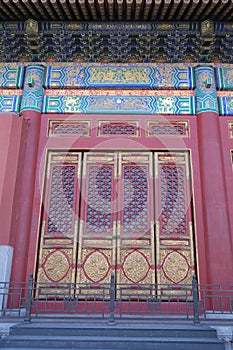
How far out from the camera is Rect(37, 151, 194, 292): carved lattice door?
21.0ft

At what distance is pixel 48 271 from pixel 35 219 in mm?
969

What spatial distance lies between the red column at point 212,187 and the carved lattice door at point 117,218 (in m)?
0.35

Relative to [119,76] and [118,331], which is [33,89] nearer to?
[119,76]

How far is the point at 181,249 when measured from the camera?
6.49 metres

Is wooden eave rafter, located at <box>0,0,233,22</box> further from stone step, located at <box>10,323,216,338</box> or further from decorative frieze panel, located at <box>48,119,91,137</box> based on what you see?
stone step, located at <box>10,323,216,338</box>

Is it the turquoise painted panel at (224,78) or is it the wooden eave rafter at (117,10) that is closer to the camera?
the wooden eave rafter at (117,10)

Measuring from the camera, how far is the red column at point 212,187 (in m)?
6.21

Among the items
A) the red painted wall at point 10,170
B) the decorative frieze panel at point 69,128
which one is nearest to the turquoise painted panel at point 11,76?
the red painted wall at point 10,170

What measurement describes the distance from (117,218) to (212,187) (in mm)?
1840

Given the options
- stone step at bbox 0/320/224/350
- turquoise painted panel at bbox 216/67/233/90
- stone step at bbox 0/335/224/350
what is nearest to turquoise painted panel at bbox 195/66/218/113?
turquoise painted panel at bbox 216/67/233/90

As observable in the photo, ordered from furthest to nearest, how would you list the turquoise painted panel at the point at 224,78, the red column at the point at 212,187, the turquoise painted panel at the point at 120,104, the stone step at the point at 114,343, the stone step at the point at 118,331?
1. the turquoise painted panel at the point at 224,78
2. the turquoise painted panel at the point at 120,104
3. the red column at the point at 212,187
4. the stone step at the point at 118,331
5. the stone step at the point at 114,343

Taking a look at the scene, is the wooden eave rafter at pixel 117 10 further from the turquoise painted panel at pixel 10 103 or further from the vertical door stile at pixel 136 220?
the vertical door stile at pixel 136 220

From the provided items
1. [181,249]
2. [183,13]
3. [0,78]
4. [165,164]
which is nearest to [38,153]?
[0,78]

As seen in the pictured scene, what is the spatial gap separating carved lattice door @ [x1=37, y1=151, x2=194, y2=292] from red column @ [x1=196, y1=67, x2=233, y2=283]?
0.35m
